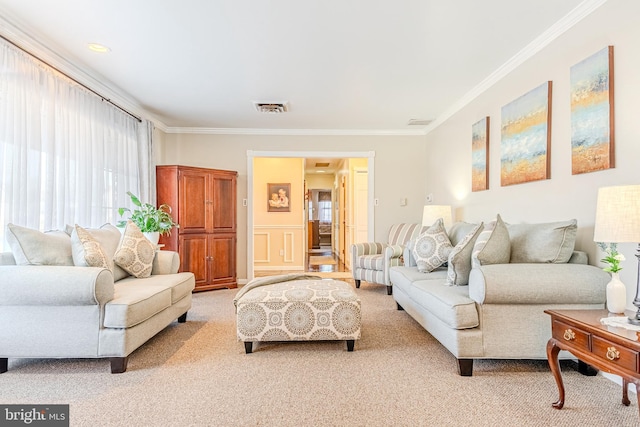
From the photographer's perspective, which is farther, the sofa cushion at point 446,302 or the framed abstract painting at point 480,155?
the framed abstract painting at point 480,155

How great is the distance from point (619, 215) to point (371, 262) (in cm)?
328

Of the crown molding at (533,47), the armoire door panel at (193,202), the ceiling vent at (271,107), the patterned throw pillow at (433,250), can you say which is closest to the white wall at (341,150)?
the armoire door panel at (193,202)

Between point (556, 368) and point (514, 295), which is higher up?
point (514, 295)

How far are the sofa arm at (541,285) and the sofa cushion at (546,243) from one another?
0.50 ft

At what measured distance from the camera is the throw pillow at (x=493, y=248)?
2.45 m

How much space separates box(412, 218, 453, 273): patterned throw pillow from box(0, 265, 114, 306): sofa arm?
2654 millimetres

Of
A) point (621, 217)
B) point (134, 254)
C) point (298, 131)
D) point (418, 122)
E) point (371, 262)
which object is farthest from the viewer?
point (298, 131)

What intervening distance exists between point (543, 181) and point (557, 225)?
59 cm

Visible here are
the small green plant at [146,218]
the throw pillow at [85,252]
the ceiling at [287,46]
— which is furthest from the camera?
the small green plant at [146,218]

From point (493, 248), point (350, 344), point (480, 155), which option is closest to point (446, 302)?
point (493, 248)

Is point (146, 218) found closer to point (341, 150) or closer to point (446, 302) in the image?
point (341, 150)

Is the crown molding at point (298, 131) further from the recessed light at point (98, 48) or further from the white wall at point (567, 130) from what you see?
the recessed light at point (98, 48)

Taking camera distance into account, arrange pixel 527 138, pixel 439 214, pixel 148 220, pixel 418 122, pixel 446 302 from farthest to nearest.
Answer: pixel 418 122
pixel 439 214
pixel 148 220
pixel 527 138
pixel 446 302

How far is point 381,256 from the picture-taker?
4863mm
